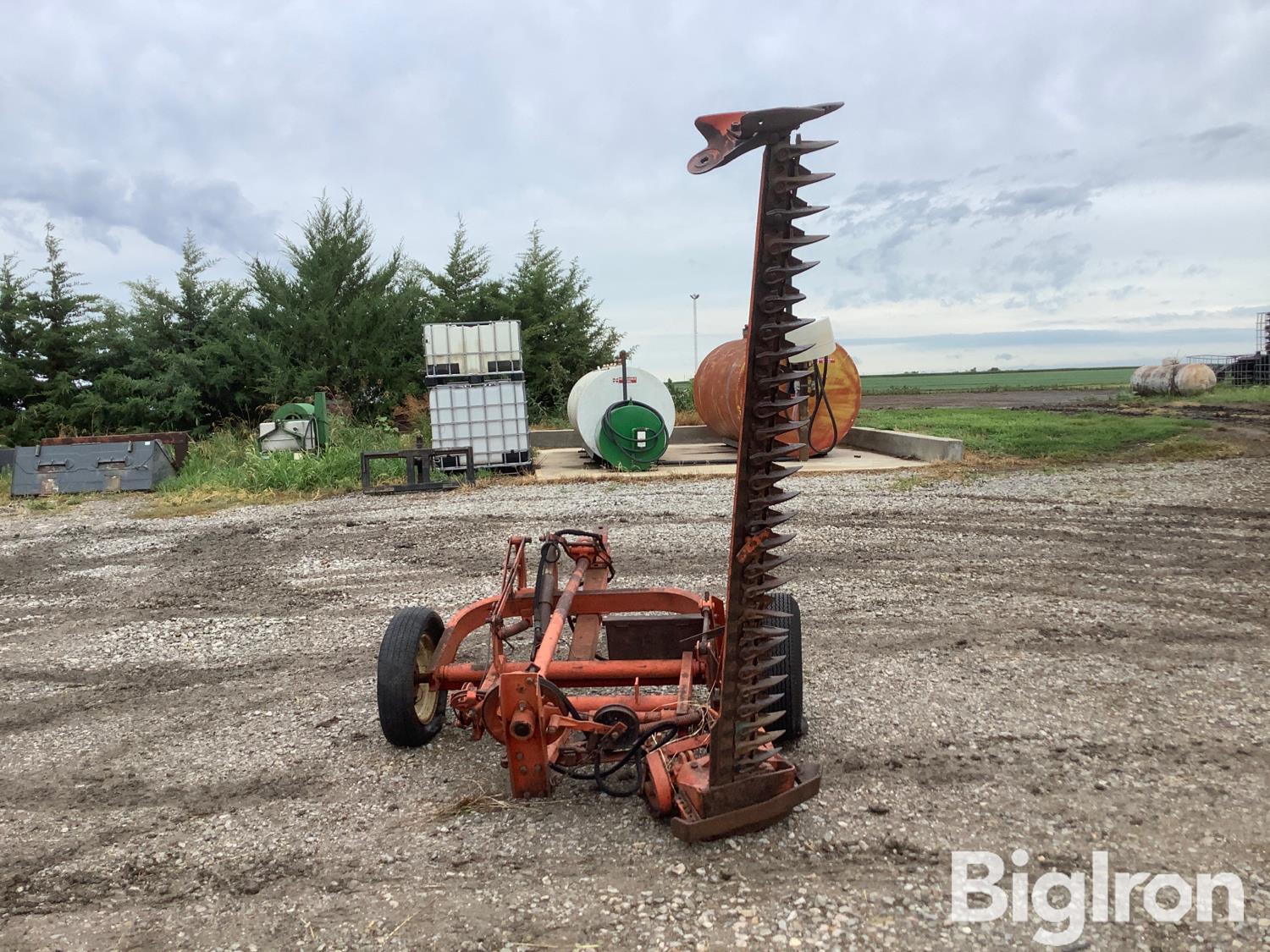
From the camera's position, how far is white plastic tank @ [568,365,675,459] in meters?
14.7

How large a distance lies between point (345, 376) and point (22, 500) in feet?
27.1

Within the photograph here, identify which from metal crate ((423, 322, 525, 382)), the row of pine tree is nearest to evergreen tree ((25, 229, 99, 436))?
the row of pine tree

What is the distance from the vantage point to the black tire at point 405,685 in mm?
4000

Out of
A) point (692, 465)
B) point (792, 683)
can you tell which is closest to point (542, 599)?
point (792, 683)

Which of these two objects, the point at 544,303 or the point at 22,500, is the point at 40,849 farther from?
the point at 544,303

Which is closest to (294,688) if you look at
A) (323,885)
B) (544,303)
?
(323,885)

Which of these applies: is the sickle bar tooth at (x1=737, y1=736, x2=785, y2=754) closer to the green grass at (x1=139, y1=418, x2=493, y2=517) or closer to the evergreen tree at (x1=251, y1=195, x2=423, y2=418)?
the green grass at (x1=139, y1=418, x2=493, y2=517)

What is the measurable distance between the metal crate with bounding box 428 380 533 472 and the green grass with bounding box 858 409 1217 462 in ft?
22.6

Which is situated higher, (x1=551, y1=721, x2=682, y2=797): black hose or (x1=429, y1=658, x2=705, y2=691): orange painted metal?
(x1=429, y1=658, x2=705, y2=691): orange painted metal

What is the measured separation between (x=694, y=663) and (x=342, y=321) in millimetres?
18326

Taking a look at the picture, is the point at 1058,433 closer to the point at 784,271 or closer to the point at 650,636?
the point at 650,636

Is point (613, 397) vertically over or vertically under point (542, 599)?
over

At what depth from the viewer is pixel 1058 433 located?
16.8 m

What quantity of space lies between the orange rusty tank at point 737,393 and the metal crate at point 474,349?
3.48 m
